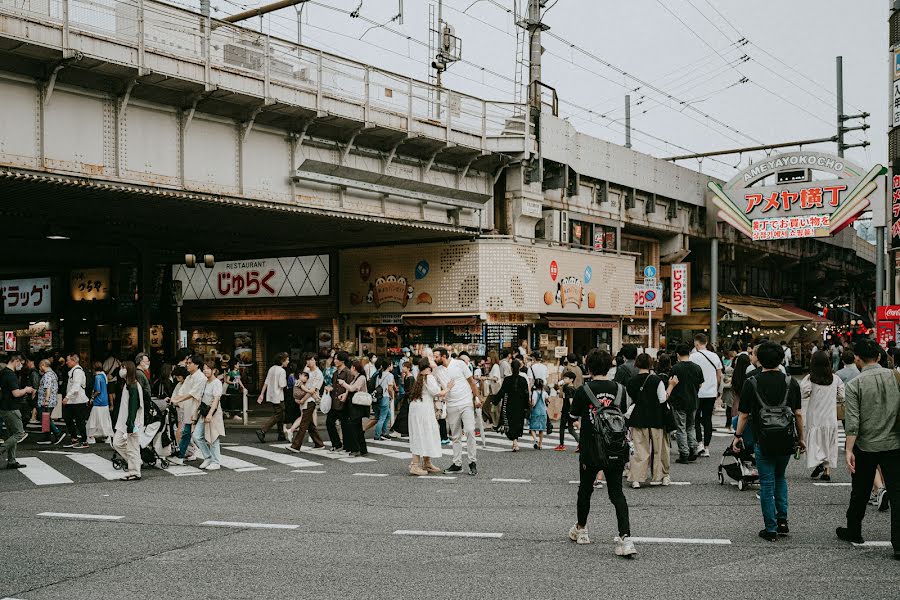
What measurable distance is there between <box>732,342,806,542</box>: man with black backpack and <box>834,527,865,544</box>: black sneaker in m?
0.47

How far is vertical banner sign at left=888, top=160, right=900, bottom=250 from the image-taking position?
27.8 m

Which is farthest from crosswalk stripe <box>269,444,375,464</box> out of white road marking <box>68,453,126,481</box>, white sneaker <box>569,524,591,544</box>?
white sneaker <box>569,524,591,544</box>

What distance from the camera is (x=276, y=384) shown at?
17.4m

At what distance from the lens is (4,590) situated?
6617 mm

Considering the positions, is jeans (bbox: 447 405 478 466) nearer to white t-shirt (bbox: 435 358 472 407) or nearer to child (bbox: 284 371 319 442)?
white t-shirt (bbox: 435 358 472 407)

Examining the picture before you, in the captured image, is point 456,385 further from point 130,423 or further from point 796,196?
point 796,196

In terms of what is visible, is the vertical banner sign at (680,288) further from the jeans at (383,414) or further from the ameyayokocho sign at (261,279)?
the jeans at (383,414)

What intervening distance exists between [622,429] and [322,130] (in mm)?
15423

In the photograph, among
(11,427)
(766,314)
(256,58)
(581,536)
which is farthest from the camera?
(766,314)

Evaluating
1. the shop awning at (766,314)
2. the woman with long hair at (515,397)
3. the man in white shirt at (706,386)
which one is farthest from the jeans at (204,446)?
the shop awning at (766,314)

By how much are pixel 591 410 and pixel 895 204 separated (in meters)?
25.0

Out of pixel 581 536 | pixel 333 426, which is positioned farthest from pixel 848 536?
pixel 333 426

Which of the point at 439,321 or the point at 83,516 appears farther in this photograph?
the point at 439,321

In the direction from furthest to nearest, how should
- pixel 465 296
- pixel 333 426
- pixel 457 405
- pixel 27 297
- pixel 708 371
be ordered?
1. pixel 27 297
2. pixel 465 296
3. pixel 333 426
4. pixel 708 371
5. pixel 457 405
